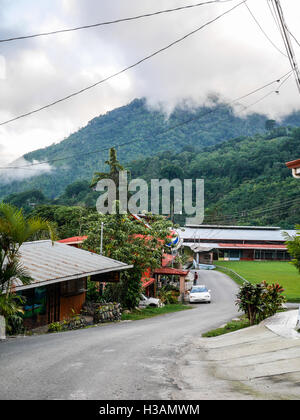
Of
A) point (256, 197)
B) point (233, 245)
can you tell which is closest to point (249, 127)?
point (256, 197)

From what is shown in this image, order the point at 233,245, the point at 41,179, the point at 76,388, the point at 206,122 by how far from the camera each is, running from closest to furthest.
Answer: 1. the point at 76,388
2. the point at 233,245
3. the point at 41,179
4. the point at 206,122

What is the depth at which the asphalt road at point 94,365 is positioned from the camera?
548 cm

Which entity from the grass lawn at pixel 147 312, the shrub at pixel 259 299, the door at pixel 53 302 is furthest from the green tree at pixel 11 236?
the grass lawn at pixel 147 312

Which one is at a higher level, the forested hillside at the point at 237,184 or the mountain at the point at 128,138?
the mountain at the point at 128,138

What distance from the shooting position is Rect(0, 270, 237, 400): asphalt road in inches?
216

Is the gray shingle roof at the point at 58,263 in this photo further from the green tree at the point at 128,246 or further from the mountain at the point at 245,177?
the mountain at the point at 245,177

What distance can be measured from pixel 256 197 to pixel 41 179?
202ft

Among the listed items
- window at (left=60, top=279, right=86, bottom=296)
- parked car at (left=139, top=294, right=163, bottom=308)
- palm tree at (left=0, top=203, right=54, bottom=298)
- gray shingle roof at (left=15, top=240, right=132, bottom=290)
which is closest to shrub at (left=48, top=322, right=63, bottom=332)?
window at (left=60, top=279, right=86, bottom=296)

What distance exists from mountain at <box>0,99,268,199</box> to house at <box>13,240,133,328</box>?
60.2 m

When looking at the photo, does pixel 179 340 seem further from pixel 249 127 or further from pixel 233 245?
pixel 249 127

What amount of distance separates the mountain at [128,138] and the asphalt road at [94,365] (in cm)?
6675

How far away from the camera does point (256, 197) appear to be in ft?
244

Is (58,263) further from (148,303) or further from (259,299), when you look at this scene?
(148,303)

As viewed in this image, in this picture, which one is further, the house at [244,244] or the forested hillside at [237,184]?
the forested hillside at [237,184]
